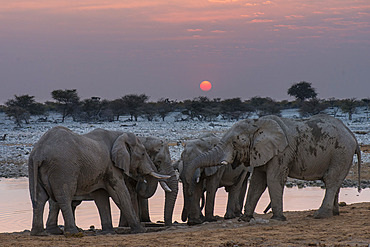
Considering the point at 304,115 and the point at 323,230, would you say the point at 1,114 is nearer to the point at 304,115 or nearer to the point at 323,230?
the point at 304,115

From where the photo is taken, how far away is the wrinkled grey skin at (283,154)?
9516 mm

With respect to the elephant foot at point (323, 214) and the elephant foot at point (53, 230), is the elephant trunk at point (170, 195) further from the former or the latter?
the elephant foot at point (323, 214)

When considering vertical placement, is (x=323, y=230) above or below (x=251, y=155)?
below

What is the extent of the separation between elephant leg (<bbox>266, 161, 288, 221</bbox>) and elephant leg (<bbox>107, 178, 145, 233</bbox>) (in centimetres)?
199

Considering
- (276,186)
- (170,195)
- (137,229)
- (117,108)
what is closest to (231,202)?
(170,195)

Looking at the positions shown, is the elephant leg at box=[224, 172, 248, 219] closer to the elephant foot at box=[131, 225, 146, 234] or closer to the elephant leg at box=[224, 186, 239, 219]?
the elephant leg at box=[224, 186, 239, 219]

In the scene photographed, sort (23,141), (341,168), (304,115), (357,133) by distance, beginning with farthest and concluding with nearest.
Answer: (304,115), (357,133), (23,141), (341,168)

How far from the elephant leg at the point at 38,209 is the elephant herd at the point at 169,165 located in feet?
0.04

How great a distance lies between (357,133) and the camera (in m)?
32.8

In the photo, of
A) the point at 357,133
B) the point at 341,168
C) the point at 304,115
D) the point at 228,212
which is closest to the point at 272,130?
the point at 341,168

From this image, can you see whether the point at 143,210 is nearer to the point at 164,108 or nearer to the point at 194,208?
the point at 194,208

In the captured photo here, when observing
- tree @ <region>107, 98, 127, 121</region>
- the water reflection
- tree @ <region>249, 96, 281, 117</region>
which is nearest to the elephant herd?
the water reflection

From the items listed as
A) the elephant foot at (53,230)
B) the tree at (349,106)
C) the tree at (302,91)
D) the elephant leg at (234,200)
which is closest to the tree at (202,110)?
the tree at (349,106)

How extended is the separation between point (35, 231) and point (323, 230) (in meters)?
3.76
